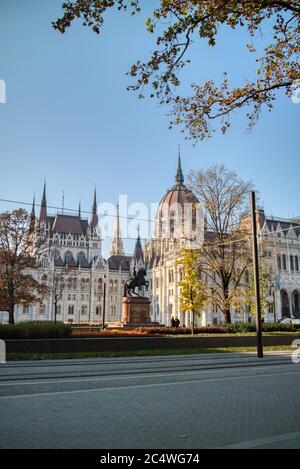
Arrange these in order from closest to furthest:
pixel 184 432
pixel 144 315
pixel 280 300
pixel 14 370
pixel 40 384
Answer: pixel 184 432 < pixel 40 384 < pixel 14 370 < pixel 144 315 < pixel 280 300

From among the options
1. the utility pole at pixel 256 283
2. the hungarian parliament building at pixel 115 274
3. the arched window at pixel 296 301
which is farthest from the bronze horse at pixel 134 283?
the arched window at pixel 296 301

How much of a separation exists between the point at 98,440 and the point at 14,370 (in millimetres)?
9362

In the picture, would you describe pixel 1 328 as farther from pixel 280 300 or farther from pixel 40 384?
pixel 280 300

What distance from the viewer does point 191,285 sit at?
3425 centimetres

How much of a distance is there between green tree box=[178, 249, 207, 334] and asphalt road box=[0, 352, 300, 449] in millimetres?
Answer: 19413

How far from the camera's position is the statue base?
123 feet

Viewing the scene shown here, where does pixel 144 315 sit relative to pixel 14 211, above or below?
below

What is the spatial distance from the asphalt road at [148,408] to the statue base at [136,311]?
22.5m

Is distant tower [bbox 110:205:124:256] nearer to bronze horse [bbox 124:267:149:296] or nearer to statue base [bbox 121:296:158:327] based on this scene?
bronze horse [bbox 124:267:149:296]

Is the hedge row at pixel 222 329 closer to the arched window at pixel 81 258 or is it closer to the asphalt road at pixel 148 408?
the asphalt road at pixel 148 408

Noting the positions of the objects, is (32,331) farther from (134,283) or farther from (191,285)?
(134,283)

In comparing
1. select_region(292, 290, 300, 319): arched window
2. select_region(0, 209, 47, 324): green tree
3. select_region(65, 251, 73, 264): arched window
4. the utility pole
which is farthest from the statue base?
select_region(65, 251, 73, 264): arched window

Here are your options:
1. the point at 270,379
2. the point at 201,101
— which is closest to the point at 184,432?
the point at 270,379
